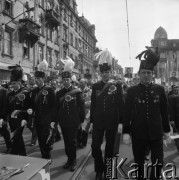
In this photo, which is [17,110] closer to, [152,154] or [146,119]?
[146,119]

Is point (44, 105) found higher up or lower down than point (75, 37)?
lower down

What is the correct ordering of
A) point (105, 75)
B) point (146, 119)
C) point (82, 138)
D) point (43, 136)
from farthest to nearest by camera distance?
point (82, 138)
point (43, 136)
point (105, 75)
point (146, 119)

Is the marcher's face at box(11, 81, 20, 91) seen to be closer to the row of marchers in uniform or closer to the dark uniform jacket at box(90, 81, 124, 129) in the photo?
the row of marchers in uniform

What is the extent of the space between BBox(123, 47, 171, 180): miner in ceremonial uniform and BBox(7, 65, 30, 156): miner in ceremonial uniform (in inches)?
97.4

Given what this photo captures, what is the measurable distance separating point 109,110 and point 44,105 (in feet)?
5.60

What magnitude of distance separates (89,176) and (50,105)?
177cm

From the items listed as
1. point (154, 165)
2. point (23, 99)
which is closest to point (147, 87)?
point (154, 165)

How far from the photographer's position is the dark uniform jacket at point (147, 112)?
362 cm

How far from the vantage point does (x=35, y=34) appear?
22.8 m

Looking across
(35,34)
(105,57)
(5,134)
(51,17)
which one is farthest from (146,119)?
(51,17)

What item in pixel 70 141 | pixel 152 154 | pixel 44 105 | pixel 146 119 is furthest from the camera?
pixel 44 105

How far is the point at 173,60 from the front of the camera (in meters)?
74.6

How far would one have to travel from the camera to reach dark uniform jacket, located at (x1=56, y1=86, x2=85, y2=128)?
511 centimetres

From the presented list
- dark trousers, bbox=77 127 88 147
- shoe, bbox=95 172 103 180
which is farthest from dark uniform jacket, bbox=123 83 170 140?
dark trousers, bbox=77 127 88 147
